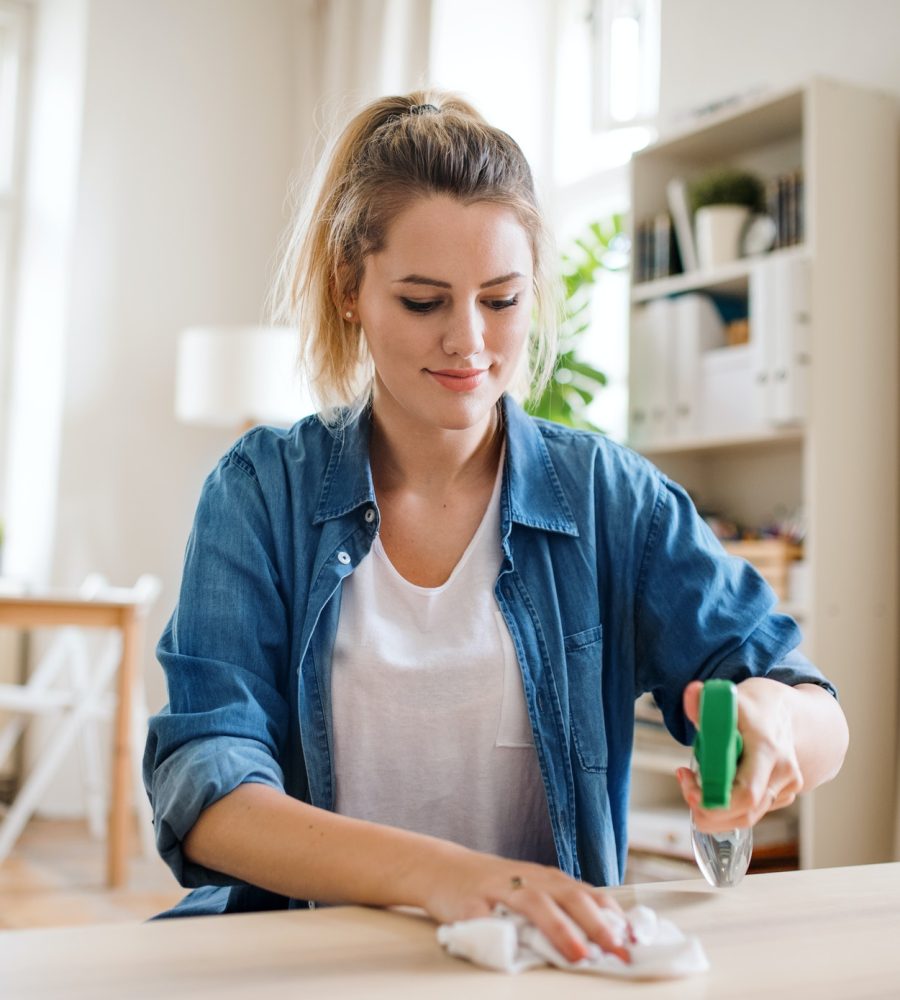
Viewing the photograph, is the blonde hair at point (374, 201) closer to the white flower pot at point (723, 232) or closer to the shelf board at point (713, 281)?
the shelf board at point (713, 281)

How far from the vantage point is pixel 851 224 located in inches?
92.5

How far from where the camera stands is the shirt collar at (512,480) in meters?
1.12

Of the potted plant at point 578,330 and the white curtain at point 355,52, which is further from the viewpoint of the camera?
the white curtain at point 355,52

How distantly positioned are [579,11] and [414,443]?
304cm

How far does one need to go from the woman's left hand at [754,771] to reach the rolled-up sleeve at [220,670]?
1.06 ft

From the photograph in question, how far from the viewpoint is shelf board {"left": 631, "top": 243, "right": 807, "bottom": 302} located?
96.0 inches

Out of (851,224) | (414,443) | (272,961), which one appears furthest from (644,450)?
(272,961)

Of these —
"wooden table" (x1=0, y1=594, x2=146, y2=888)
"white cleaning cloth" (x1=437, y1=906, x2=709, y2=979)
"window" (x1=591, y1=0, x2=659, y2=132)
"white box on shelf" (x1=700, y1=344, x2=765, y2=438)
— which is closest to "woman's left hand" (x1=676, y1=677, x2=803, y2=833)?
"white cleaning cloth" (x1=437, y1=906, x2=709, y2=979)

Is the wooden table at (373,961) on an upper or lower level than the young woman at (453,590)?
lower

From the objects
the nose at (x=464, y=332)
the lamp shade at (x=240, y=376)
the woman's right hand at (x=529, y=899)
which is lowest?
the woman's right hand at (x=529, y=899)

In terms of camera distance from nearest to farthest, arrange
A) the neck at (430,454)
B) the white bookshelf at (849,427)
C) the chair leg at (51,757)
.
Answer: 1. the neck at (430,454)
2. the white bookshelf at (849,427)
3. the chair leg at (51,757)

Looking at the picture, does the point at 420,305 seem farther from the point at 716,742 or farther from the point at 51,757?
the point at 51,757

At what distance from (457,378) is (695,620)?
12.1 inches

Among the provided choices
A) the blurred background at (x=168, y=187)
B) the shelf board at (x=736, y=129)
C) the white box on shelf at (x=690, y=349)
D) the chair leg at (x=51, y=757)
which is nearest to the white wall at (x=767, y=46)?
the shelf board at (x=736, y=129)
